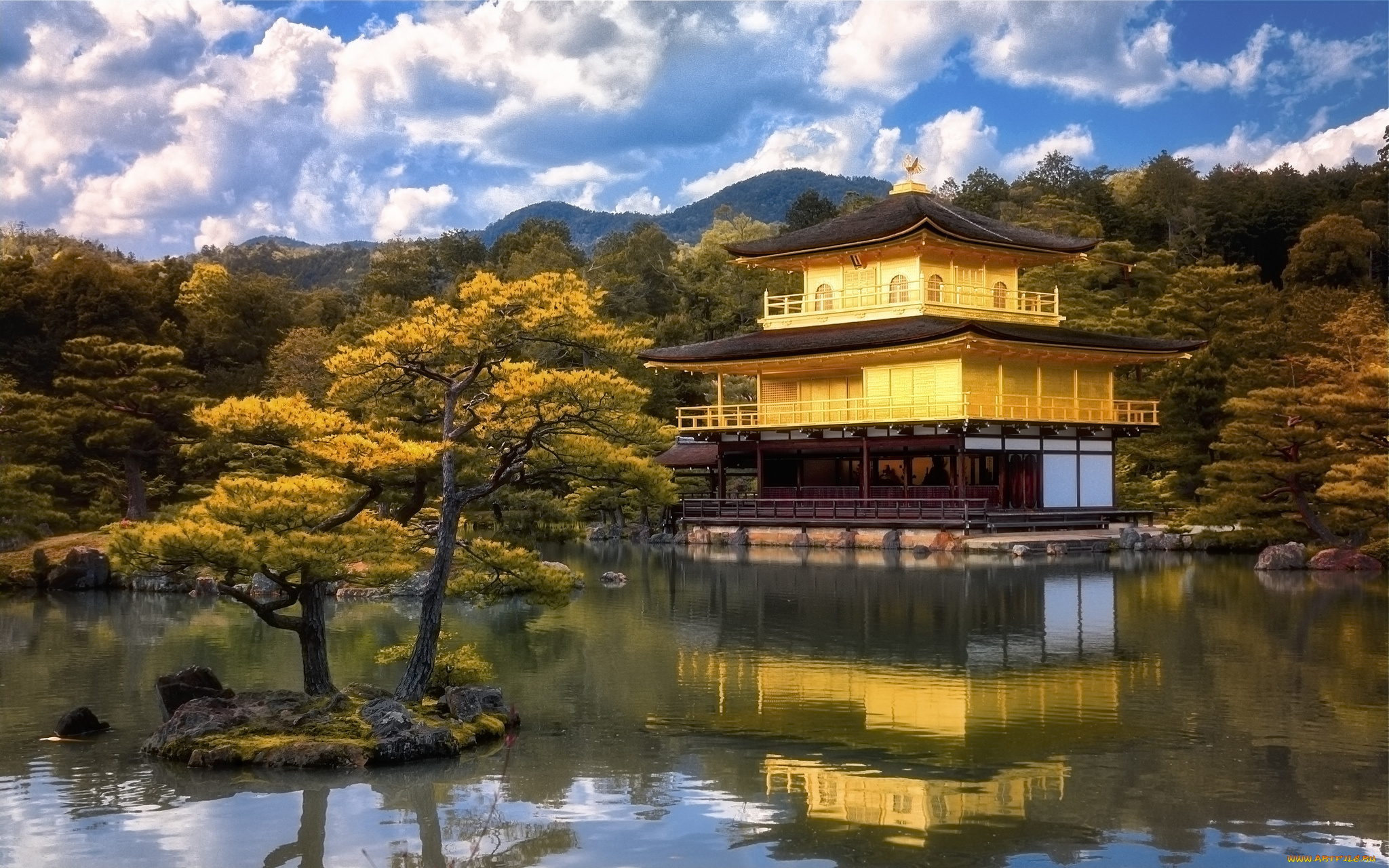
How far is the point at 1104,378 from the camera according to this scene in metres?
37.6

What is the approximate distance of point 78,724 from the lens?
11828 millimetres

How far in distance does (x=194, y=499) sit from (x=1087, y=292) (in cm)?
3068

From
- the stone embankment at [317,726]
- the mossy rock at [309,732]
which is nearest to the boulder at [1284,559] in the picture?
the stone embankment at [317,726]

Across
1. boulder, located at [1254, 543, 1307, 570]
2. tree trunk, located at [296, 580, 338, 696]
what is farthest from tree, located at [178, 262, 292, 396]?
tree trunk, located at [296, 580, 338, 696]

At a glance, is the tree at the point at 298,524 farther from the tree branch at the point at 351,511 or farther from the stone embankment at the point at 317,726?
the stone embankment at the point at 317,726

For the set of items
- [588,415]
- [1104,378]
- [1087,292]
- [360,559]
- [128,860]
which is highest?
[1087,292]

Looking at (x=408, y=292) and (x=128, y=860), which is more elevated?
(x=408, y=292)

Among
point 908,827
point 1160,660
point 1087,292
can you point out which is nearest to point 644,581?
point 1160,660

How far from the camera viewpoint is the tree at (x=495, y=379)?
38.7 feet

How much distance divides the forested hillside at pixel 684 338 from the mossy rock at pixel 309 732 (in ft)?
7.08

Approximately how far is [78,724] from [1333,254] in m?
50.5

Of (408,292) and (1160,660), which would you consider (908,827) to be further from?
(408,292)

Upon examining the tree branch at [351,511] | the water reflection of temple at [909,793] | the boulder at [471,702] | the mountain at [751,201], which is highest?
the mountain at [751,201]

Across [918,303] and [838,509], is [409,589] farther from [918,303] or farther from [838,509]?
[918,303]
